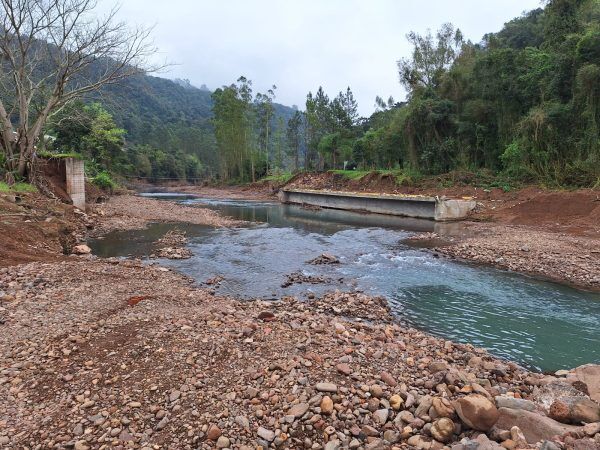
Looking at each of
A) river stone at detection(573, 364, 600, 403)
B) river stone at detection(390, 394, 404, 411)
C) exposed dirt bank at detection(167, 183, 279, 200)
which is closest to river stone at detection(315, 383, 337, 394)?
river stone at detection(390, 394, 404, 411)

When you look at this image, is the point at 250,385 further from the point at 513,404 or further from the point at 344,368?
the point at 513,404

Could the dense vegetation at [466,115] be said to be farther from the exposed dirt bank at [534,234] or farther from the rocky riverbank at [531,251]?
the rocky riverbank at [531,251]

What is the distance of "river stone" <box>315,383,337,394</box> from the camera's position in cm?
450

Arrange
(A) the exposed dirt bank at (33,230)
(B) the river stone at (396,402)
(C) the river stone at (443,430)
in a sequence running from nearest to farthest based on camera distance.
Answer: (C) the river stone at (443,430)
(B) the river stone at (396,402)
(A) the exposed dirt bank at (33,230)

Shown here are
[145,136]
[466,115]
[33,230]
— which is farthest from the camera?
[145,136]

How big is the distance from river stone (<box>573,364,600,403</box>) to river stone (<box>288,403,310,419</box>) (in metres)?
3.32

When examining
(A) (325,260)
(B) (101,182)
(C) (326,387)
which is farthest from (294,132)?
(C) (326,387)

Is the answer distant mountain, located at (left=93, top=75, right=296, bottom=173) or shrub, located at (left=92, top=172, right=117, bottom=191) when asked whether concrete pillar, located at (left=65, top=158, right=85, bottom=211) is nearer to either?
shrub, located at (left=92, top=172, right=117, bottom=191)

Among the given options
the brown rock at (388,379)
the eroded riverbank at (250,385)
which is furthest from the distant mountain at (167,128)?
the brown rock at (388,379)

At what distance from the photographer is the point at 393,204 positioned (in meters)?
30.4

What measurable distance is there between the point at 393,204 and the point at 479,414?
2747 cm

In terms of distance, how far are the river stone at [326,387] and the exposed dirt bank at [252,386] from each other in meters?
0.02

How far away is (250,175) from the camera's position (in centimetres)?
6769

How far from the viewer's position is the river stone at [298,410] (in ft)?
13.6
